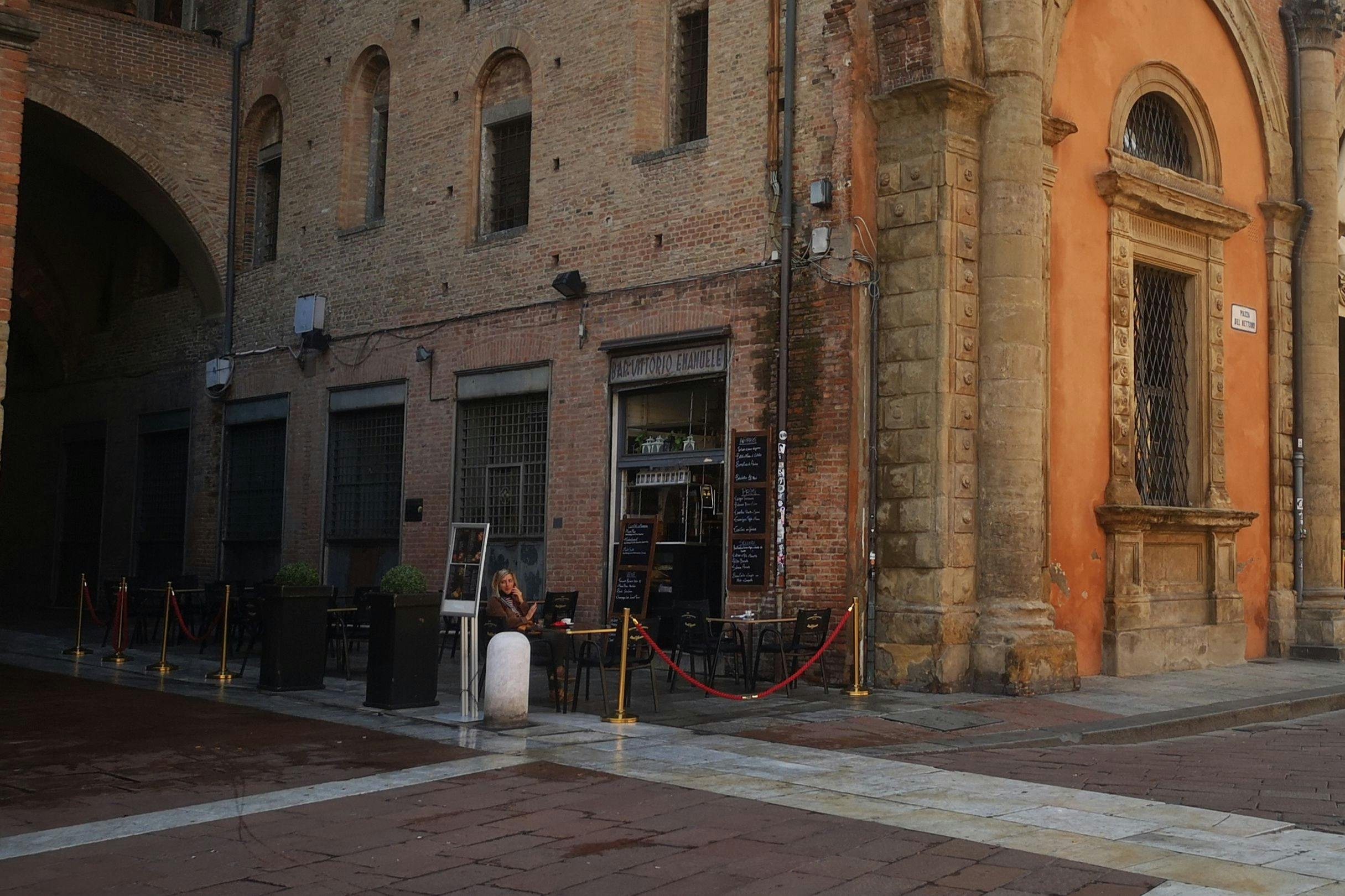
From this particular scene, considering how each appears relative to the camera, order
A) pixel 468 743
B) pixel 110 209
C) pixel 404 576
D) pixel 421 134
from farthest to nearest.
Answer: pixel 110 209 → pixel 421 134 → pixel 404 576 → pixel 468 743

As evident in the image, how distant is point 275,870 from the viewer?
247 inches

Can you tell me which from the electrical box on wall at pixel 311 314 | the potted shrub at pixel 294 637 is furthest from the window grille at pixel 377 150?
the potted shrub at pixel 294 637

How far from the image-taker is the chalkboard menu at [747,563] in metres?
13.8

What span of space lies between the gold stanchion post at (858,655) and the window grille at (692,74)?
5.90m

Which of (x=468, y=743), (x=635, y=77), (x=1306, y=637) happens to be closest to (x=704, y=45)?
(x=635, y=77)

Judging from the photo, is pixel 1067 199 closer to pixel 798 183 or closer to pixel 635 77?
pixel 798 183

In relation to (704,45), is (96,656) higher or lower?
lower

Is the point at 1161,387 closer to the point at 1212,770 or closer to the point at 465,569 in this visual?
the point at 1212,770

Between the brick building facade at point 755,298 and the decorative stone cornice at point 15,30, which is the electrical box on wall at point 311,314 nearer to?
the brick building facade at point 755,298

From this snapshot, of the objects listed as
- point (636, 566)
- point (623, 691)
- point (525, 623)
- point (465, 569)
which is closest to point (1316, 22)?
point (636, 566)

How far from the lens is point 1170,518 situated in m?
15.3

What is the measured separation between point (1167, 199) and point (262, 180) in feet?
44.8

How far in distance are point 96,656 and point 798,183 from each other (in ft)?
32.2

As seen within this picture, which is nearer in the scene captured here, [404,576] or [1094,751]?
[1094,751]
